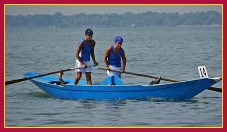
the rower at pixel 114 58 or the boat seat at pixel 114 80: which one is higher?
the rower at pixel 114 58

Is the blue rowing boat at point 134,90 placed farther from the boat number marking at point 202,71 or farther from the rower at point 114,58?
the rower at point 114,58

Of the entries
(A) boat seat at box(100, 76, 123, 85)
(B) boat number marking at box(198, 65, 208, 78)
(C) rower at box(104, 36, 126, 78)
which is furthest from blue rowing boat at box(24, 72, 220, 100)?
(C) rower at box(104, 36, 126, 78)

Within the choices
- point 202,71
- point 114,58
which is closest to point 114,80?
point 114,58

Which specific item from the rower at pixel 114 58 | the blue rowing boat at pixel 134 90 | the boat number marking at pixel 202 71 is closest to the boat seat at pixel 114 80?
the blue rowing boat at pixel 134 90

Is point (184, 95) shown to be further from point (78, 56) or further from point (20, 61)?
point (20, 61)

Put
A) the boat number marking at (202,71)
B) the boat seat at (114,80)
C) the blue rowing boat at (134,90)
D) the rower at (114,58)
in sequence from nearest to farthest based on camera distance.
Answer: the boat number marking at (202,71) < the blue rowing boat at (134,90) < the boat seat at (114,80) < the rower at (114,58)

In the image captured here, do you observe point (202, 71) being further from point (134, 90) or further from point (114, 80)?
point (114, 80)

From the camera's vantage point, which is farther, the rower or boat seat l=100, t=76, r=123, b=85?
the rower

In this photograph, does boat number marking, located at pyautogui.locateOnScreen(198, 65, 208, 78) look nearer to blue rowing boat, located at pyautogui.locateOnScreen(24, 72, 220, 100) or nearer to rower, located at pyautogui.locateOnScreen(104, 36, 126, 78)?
blue rowing boat, located at pyautogui.locateOnScreen(24, 72, 220, 100)

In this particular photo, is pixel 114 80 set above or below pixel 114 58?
below

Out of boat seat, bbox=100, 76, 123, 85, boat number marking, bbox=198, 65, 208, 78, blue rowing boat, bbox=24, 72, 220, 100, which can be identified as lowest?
blue rowing boat, bbox=24, 72, 220, 100

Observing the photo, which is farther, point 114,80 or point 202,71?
point 114,80

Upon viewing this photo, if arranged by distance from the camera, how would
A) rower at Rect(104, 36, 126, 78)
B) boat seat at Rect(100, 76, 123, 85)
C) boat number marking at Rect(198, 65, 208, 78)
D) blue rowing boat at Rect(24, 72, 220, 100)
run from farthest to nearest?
rower at Rect(104, 36, 126, 78) → boat seat at Rect(100, 76, 123, 85) → blue rowing boat at Rect(24, 72, 220, 100) → boat number marking at Rect(198, 65, 208, 78)

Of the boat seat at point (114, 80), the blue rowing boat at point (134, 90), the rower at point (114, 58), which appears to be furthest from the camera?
the rower at point (114, 58)
